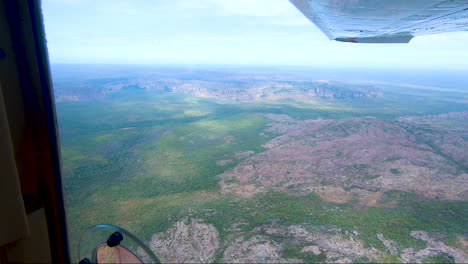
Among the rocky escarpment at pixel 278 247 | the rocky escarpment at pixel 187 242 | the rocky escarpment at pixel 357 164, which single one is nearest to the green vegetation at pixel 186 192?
the rocky escarpment at pixel 278 247

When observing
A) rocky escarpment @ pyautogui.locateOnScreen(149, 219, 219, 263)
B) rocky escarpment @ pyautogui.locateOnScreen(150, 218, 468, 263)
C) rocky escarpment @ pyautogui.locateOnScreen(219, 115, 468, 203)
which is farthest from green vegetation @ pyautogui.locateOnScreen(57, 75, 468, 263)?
rocky escarpment @ pyautogui.locateOnScreen(219, 115, 468, 203)

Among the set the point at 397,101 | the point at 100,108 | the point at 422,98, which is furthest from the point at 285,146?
the point at 422,98

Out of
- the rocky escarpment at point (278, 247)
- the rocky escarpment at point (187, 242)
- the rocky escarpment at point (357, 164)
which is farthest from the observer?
the rocky escarpment at point (357, 164)

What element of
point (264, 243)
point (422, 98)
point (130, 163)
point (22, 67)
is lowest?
point (130, 163)

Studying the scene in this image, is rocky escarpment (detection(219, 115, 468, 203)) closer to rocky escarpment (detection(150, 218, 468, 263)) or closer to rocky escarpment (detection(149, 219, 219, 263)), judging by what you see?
rocky escarpment (detection(150, 218, 468, 263))

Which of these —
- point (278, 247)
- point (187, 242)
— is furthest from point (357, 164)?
point (187, 242)

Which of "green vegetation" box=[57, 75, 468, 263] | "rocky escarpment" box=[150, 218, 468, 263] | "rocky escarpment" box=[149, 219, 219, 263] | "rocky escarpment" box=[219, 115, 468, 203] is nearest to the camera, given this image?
"rocky escarpment" box=[150, 218, 468, 263]

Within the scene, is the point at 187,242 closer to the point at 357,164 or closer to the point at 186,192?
the point at 186,192

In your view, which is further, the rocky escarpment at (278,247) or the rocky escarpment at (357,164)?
the rocky escarpment at (357,164)

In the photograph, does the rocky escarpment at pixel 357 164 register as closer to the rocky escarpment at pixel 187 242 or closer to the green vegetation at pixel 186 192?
the green vegetation at pixel 186 192

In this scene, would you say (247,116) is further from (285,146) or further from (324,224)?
(324,224)

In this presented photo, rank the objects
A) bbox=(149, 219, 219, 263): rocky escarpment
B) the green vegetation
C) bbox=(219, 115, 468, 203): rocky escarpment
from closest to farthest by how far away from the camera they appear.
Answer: bbox=(149, 219, 219, 263): rocky escarpment < the green vegetation < bbox=(219, 115, 468, 203): rocky escarpment
